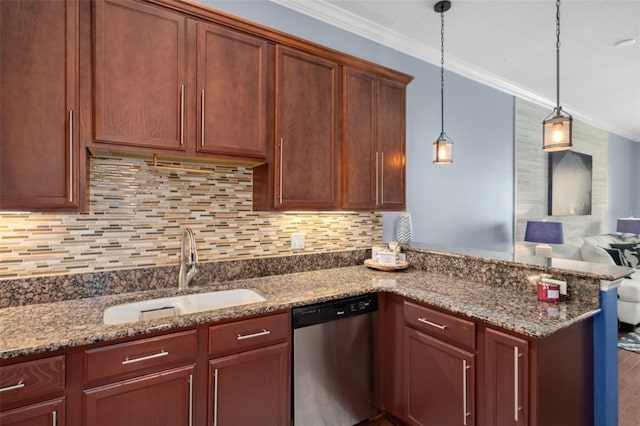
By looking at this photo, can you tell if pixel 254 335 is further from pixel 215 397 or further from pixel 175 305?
pixel 175 305

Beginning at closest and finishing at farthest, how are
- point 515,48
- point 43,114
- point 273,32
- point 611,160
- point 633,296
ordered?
1. point 43,114
2. point 273,32
3. point 515,48
4. point 633,296
5. point 611,160

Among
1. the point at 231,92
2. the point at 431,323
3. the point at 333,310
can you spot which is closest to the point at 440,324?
the point at 431,323

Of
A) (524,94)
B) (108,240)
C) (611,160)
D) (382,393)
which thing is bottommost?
(382,393)

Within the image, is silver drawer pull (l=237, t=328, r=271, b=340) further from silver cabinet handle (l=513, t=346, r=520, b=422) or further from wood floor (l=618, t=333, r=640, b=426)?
wood floor (l=618, t=333, r=640, b=426)

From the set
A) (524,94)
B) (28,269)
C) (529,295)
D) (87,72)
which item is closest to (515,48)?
(524,94)

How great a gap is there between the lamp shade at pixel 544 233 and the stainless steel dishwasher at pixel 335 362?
2806 mm

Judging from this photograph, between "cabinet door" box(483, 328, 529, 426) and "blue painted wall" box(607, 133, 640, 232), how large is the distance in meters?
6.35

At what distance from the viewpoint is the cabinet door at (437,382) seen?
5.30 ft

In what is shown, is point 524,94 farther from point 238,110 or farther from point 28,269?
point 28,269

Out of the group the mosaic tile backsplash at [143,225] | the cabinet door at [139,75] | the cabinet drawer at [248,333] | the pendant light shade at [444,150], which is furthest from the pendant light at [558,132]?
the cabinet door at [139,75]

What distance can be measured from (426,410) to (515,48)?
323 cm

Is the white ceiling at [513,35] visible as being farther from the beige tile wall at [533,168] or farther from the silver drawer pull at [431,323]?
the silver drawer pull at [431,323]

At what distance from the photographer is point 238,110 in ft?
6.15

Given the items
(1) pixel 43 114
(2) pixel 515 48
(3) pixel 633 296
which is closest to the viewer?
(1) pixel 43 114
